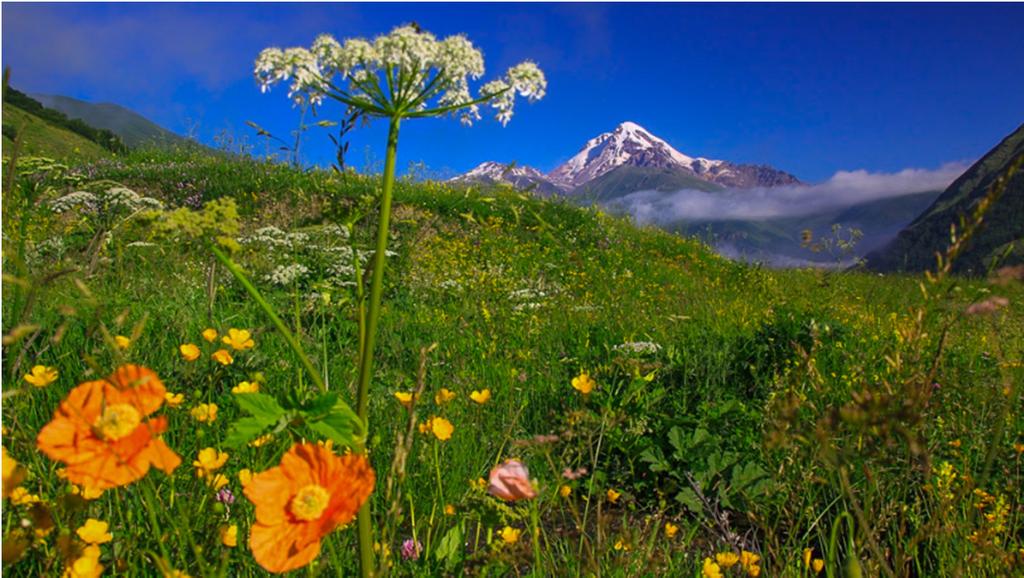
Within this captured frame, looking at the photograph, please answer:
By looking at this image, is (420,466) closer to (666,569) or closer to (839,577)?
(666,569)

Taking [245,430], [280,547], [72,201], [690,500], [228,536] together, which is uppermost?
[72,201]

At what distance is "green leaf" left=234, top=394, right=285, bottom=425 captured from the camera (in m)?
0.96

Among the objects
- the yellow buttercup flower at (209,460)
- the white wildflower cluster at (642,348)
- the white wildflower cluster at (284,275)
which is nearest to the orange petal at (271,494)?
the yellow buttercup flower at (209,460)

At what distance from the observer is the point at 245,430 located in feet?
3.04

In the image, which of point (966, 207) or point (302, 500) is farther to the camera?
point (966, 207)

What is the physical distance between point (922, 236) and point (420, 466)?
5308 centimetres

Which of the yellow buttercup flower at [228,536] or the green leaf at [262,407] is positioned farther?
the yellow buttercup flower at [228,536]

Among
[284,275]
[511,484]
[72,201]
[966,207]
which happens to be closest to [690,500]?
[511,484]

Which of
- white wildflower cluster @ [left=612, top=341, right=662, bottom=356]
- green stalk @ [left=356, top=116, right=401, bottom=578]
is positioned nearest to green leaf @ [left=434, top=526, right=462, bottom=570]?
green stalk @ [left=356, top=116, right=401, bottom=578]

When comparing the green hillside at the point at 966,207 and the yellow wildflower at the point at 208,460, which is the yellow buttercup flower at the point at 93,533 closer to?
the yellow wildflower at the point at 208,460

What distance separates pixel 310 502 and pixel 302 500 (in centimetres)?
1

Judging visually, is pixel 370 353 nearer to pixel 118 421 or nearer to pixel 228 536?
pixel 118 421

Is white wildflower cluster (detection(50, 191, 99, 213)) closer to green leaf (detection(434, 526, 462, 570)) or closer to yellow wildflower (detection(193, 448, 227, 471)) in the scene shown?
yellow wildflower (detection(193, 448, 227, 471))

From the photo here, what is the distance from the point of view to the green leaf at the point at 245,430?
36.4 inches
